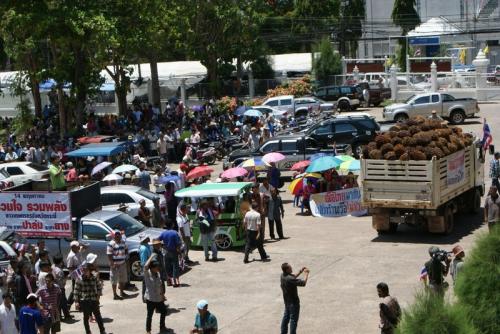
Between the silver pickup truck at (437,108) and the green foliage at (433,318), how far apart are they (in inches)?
1388

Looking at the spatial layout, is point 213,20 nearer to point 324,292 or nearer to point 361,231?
point 361,231

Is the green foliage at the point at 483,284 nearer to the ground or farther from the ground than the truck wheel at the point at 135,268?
farther from the ground

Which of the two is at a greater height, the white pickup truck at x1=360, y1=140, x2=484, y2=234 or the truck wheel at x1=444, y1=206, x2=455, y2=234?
the white pickup truck at x1=360, y1=140, x2=484, y2=234

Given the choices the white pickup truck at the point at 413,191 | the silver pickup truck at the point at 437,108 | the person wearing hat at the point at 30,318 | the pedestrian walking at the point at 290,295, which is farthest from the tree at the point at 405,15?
the person wearing hat at the point at 30,318

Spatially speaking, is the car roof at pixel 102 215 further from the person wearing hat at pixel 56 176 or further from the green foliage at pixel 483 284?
the green foliage at pixel 483 284

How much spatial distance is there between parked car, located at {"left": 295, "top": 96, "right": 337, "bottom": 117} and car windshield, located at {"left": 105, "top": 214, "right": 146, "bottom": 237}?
26.8 meters

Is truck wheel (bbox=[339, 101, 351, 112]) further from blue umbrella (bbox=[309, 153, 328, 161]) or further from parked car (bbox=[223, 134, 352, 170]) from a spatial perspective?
blue umbrella (bbox=[309, 153, 328, 161])

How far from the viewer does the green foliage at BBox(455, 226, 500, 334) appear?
27.8 feet

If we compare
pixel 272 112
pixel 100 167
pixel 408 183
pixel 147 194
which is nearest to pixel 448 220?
pixel 408 183

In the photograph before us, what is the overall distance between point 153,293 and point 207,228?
5062 mm

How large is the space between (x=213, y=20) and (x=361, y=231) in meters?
34.1

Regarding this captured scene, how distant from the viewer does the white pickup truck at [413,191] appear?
20.2 metres

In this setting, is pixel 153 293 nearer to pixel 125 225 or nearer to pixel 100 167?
pixel 125 225

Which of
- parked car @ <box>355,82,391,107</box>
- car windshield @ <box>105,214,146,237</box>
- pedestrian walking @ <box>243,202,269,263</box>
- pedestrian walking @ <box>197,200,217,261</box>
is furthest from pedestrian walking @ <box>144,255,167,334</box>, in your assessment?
parked car @ <box>355,82,391,107</box>
